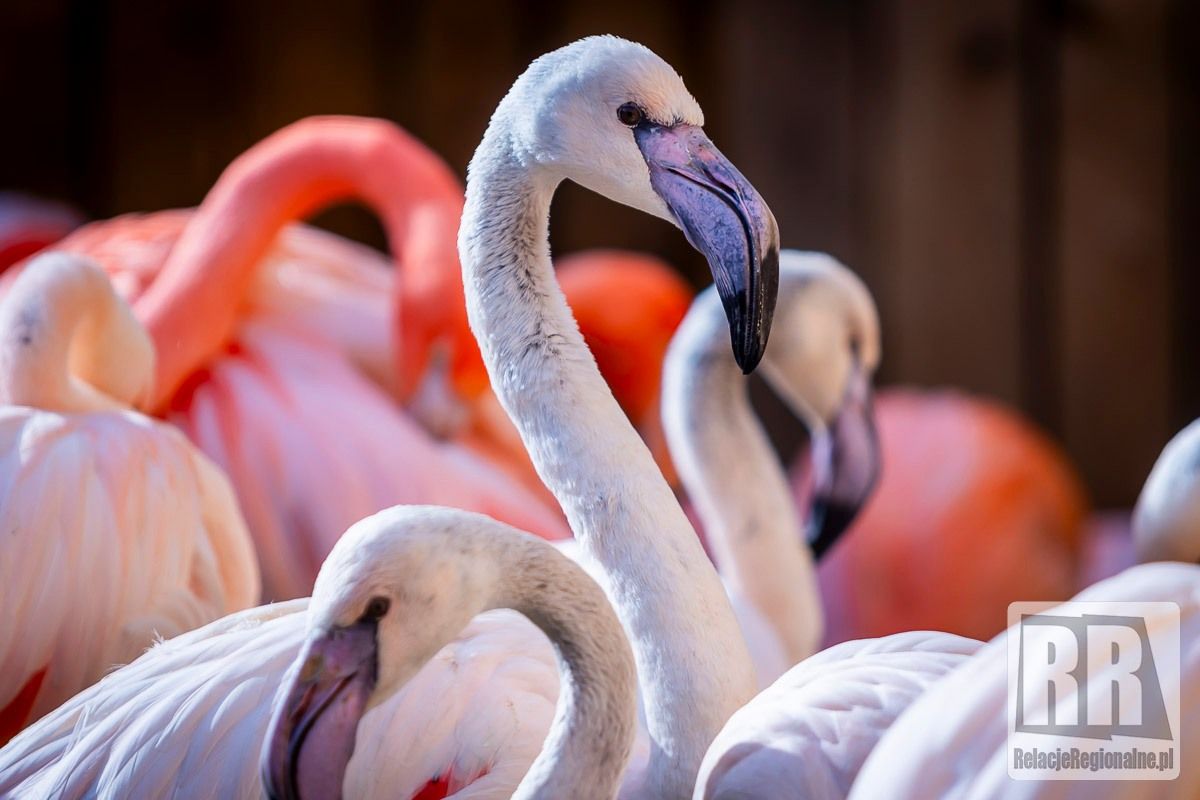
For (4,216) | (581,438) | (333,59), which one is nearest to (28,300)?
(581,438)

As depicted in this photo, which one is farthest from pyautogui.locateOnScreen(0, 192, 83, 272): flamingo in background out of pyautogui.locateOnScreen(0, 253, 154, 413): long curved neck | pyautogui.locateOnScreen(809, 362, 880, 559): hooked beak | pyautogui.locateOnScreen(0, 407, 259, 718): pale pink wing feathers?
pyautogui.locateOnScreen(809, 362, 880, 559): hooked beak

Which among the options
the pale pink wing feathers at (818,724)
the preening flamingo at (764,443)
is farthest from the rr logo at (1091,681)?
the preening flamingo at (764,443)

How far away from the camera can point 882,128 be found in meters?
4.39

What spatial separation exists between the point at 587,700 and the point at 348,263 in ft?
7.07

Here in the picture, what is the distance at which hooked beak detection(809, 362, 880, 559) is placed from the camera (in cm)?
284

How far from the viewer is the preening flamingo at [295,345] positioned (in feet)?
9.36

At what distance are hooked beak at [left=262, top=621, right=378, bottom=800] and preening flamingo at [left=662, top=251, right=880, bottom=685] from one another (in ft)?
4.69

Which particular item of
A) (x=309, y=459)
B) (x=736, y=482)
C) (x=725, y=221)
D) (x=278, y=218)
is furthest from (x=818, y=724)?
(x=278, y=218)

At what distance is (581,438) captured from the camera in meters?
1.71

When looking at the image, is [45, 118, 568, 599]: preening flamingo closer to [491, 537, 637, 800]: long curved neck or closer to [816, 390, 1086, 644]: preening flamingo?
[816, 390, 1086, 644]: preening flamingo

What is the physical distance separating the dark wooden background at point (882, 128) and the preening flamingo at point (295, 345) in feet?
4.67

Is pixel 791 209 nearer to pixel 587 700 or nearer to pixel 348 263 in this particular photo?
pixel 348 263

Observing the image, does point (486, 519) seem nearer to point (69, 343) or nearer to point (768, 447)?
point (69, 343)

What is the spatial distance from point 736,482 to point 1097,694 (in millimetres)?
1482
